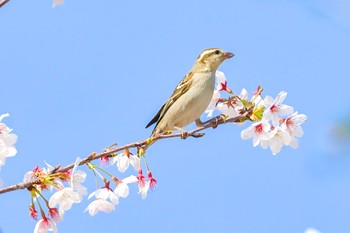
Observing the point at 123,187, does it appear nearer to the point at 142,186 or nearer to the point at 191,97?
the point at 142,186

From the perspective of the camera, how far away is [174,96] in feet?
18.5

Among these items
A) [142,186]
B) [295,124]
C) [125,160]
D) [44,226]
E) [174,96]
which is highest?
[174,96]

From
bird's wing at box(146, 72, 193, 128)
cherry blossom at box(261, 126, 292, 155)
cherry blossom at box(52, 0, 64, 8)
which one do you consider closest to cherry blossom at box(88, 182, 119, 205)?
cherry blossom at box(261, 126, 292, 155)

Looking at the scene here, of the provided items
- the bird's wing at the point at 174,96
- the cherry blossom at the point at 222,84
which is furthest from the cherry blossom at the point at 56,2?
the bird's wing at the point at 174,96

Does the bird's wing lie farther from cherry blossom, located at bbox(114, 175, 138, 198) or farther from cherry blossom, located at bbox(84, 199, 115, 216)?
cherry blossom, located at bbox(84, 199, 115, 216)

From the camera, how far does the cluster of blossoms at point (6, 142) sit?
3369 mm

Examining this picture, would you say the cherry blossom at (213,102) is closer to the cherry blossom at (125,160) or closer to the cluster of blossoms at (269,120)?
the cluster of blossoms at (269,120)

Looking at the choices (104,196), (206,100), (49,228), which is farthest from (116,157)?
(206,100)

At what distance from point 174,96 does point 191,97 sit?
9.7 inches

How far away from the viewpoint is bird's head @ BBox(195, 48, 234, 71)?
231 inches

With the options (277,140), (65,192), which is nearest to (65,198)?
(65,192)

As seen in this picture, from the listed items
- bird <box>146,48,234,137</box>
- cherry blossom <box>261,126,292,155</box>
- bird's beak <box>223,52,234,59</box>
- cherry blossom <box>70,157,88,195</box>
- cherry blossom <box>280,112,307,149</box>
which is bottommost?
cherry blossom <box>70,157,88,195</box>

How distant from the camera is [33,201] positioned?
3346 mm

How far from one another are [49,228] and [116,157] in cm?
61
